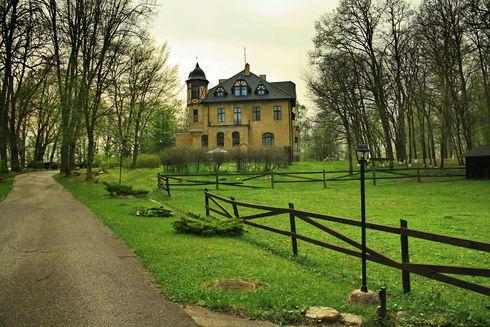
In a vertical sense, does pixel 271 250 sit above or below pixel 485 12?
below

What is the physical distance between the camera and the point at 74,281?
26.5 ft

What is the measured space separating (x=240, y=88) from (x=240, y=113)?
3570mm

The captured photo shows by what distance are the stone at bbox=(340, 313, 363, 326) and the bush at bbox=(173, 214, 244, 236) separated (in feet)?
22.3

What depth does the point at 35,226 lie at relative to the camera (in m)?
14.3

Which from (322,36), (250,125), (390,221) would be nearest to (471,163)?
Result: (322,36)

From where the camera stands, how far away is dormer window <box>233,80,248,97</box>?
61438 millimetres

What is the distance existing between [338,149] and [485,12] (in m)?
49.1

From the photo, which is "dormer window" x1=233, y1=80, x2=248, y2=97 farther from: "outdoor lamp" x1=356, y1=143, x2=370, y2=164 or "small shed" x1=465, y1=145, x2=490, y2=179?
"outdoor lamp" x1=356, y1=143, x2=370, y2=164

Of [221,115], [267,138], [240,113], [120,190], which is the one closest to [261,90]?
[240,113]

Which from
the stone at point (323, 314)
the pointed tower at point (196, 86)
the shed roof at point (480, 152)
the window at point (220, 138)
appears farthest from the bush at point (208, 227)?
the pointed tower at point (196, 86)

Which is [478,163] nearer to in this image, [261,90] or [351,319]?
[351,319]

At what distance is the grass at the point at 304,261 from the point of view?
23.1 feet

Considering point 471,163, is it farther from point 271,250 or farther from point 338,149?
point 338,149

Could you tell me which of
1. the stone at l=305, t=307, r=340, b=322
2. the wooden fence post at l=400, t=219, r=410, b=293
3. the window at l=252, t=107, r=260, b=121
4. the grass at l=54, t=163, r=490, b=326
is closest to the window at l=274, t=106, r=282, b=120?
the window at l=252, t=107, r=260, b=121
